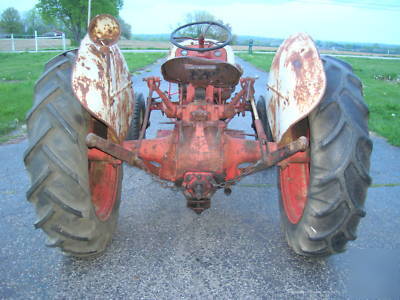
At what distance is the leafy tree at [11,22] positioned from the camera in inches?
2106

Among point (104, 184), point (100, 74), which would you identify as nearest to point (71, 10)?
point (104, 184)

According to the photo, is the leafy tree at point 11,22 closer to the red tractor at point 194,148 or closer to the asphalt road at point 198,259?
the asphalt road at point 198,259

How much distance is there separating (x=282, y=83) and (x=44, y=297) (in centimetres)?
206

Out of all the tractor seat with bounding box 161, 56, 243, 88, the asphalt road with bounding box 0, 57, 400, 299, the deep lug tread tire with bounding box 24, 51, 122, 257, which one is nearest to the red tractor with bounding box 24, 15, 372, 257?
the deep lug tread tire with bounding box 24, 51, 122, 257

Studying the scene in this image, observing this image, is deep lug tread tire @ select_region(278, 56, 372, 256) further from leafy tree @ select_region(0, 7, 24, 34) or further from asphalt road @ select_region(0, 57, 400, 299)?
leafy tree @ select_region(0, 7, 24, 34)

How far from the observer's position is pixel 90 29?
2.21 metres

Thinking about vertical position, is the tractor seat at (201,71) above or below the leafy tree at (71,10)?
below

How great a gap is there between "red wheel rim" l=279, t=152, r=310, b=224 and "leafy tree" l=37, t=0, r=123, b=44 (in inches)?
1602

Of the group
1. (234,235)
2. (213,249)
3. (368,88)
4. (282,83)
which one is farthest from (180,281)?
(368,88)

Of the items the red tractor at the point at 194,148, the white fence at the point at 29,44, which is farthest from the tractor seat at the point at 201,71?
the white fence at the point at 29,44

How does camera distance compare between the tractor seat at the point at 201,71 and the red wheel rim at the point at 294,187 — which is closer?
the red wheel rim at the point at 294,187

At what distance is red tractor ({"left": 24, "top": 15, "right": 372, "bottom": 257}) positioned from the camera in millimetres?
2074

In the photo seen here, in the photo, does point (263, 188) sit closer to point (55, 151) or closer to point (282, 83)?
point (282, 83)

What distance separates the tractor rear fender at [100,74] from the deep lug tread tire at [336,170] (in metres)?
1.29
